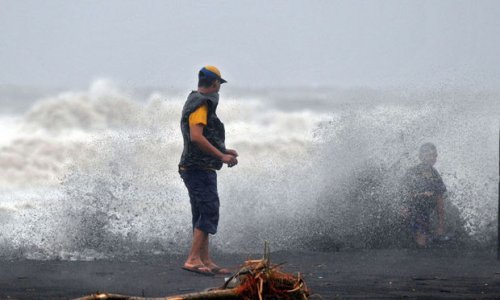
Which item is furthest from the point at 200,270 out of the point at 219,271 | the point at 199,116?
the point at 199,116

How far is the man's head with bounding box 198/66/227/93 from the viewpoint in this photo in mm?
8773

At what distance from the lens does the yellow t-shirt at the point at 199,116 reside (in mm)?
8617

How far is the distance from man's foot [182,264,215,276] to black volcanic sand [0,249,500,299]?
0.24 ft

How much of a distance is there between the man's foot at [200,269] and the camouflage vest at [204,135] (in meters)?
0.95

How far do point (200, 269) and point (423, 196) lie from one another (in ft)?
13.8

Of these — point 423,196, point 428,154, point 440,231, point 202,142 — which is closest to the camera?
point 202,142

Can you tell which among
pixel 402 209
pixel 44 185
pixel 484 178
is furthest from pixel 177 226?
pixel 44 185

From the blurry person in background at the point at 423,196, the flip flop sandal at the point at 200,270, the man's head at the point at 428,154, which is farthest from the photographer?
the man's head at the point at 428,154

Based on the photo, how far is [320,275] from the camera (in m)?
8.57

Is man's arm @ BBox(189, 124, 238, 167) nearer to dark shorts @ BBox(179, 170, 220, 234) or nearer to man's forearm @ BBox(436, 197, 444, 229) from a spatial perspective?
dark shorts @ BBox(179, 170, 220, 234)

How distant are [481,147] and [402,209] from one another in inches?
108

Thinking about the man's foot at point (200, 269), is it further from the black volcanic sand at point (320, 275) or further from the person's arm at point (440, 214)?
the person's arm at point (440, 214)

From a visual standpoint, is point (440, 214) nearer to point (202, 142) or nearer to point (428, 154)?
point (428, 154)

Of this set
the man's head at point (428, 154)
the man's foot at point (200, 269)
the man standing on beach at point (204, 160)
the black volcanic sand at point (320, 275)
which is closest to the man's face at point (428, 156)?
the man's head at point (428, 154)
